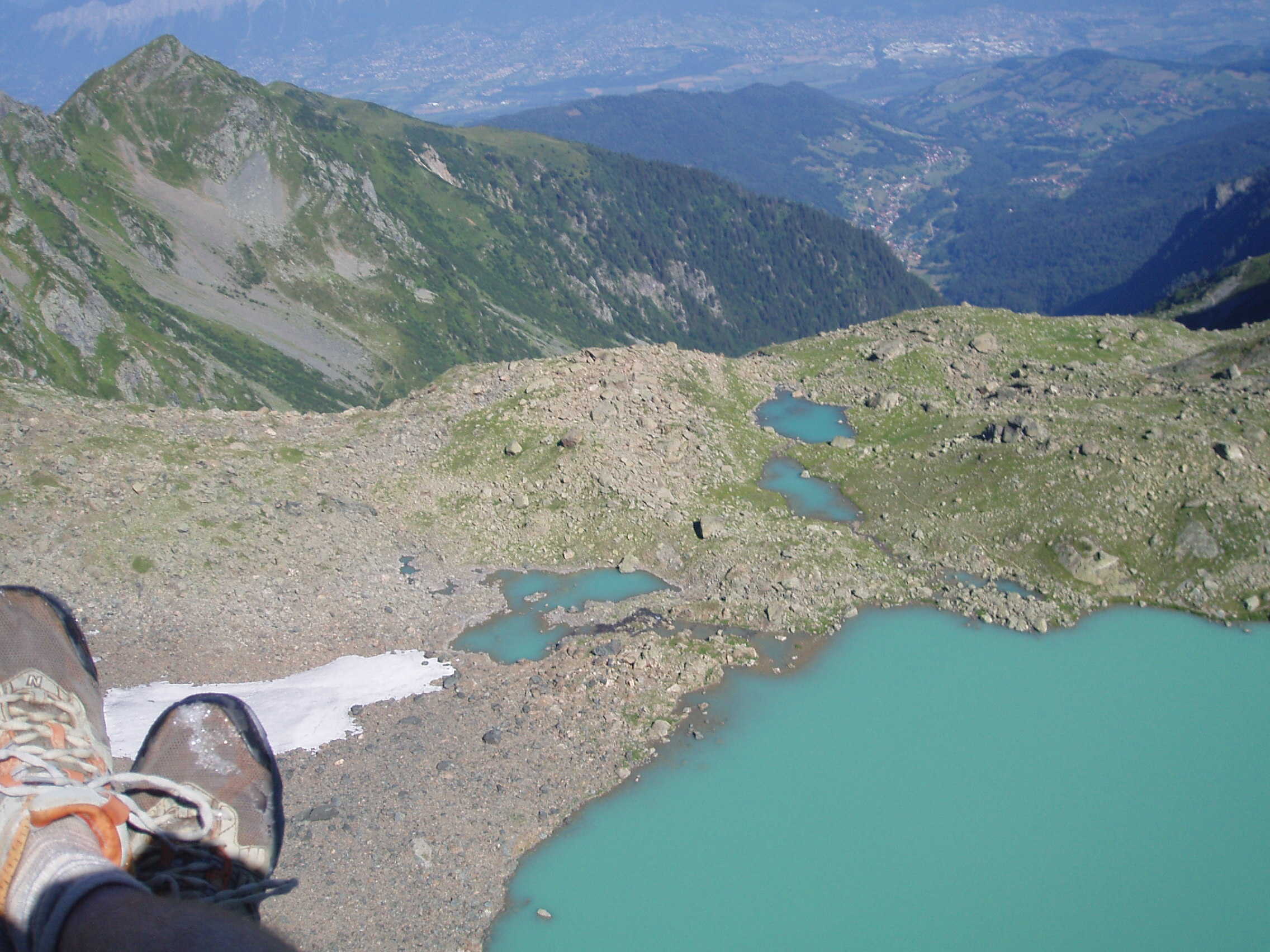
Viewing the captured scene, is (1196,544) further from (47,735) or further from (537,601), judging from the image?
(47,735)

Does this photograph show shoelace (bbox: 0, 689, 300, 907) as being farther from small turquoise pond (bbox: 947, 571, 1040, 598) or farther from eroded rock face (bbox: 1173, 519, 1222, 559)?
eroded rock face (bbox: 1173, 519, 1222, 559)

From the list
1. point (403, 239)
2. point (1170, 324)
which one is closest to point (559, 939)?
point (1170, 324)

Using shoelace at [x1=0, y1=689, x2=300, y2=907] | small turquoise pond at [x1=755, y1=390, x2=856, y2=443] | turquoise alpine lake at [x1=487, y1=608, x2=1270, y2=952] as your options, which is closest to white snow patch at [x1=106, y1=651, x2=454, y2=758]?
turquoise alpine lake at [x1=487, y1=608, x2=1270, y2=952]

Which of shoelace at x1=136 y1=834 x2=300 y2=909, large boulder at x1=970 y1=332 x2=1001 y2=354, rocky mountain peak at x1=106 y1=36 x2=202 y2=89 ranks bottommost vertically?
large boulder at x1=970 y1=332 x2=1001 y2=354

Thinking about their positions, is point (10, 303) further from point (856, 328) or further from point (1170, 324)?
point (1170, 324)

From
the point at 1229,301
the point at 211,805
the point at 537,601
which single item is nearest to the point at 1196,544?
the point at 537,601
